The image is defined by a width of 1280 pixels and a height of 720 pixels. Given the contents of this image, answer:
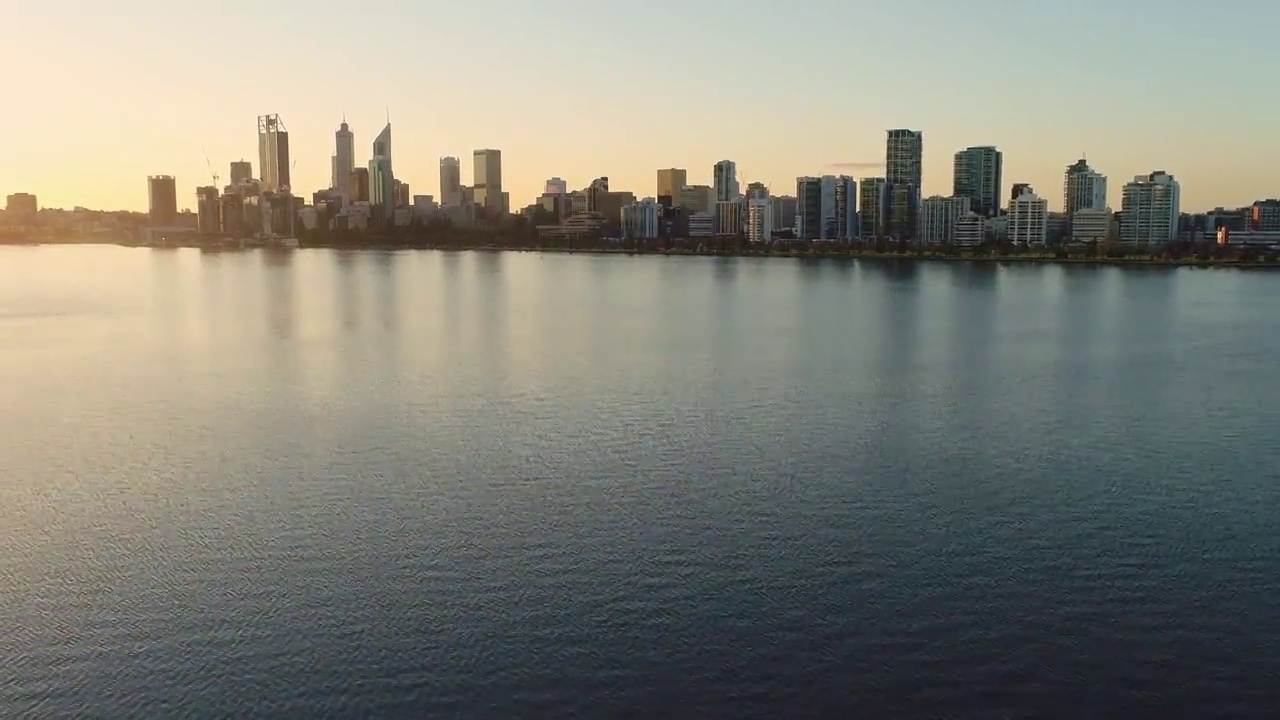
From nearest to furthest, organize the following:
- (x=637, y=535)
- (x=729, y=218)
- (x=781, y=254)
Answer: (x=637, y=535)
(x=781, y=254)
(x=729, y=218)

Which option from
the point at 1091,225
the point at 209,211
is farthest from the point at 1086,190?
the point at 209,211

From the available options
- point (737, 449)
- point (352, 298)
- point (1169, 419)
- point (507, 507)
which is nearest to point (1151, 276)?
point (352, 298)

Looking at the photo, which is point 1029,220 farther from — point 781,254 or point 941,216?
point 781,254

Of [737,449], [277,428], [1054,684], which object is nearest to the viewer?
[1054,684]

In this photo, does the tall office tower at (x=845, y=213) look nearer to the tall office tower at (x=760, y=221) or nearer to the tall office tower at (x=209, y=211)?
the tall office tower at (x=760, y=221)

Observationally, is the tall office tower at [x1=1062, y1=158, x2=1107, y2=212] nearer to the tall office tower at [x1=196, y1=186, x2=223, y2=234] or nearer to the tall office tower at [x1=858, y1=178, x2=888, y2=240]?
the tall office tower at [x1=858, y1=178, x2=888, y2=240]

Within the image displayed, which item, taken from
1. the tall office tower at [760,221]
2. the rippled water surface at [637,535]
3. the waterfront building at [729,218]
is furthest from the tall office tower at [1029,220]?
the rippled water surface at [637,535]

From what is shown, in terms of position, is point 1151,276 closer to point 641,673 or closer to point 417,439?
point 417,439
